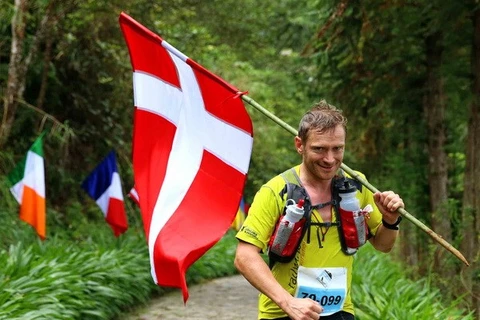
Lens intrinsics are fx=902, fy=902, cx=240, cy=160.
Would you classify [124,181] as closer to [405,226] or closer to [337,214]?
[405,226]

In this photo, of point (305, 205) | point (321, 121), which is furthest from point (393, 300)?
point (321, 121)

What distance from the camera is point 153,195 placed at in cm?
518

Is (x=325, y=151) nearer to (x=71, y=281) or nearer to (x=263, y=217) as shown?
(x=263, y=217)

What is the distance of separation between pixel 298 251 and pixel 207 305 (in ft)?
30.0

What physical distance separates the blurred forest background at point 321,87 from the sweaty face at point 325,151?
5424 mm

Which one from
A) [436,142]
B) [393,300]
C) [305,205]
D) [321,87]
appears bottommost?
[393,300]

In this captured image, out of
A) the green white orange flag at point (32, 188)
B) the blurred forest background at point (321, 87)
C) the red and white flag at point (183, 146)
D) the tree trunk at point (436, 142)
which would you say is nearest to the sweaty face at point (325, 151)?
the red and white flag at point (183, 146)

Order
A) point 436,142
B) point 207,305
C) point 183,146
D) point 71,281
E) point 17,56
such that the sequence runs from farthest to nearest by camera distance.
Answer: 1. point 17,56
2. point 436,142
3. point 207,305
4. point 71,281
5. point 183,146

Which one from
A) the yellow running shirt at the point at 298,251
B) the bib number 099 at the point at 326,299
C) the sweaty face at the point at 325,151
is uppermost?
the sweaty face at the point at 325,151

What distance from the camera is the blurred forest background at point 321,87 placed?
10477 millimetres

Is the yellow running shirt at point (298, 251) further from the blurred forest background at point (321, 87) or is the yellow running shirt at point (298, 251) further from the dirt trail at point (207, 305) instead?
the dirt trail at point (207, 305)

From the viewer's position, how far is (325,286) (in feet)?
13.1

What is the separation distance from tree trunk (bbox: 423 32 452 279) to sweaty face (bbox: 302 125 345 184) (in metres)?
8.43

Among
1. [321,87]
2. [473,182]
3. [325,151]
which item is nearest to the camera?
[325,151]
